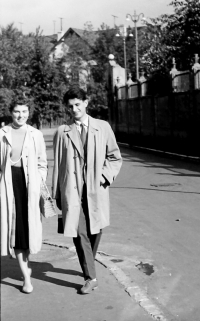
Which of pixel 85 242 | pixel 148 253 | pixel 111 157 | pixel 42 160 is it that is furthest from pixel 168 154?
pixel 42 160

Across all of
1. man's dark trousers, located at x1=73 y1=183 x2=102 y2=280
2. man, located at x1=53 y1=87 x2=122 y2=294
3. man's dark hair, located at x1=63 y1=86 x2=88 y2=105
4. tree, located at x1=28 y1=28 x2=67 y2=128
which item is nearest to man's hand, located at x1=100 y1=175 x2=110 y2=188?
man, located at x1=53 y1=87 x2=122 y2=294

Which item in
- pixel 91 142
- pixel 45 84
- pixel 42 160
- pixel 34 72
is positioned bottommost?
pixel 42 160

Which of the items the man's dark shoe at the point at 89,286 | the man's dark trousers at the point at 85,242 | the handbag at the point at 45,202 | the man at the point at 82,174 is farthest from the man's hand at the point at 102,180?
the man's dark shoe at the point at 89,286

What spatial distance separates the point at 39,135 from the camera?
16.5ft

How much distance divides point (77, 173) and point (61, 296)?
1101 millimetres

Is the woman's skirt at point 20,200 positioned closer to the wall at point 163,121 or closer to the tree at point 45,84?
the wall at point 163,121

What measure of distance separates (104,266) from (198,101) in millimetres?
16066

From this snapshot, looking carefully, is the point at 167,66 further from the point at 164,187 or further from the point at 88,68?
the point at 88,68

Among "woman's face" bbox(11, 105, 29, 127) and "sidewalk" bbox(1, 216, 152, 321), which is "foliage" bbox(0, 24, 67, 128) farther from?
"woman's face" bbox(11, 105, 29, 127)

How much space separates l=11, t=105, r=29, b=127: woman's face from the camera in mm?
4723

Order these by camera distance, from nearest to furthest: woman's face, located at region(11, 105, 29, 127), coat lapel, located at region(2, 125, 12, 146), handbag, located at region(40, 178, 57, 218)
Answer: woman's face, located at region(11, 105, 29, 127) < coat lapel, located at region(2, 125, 12, 146) < handbag, located at region(40, 178, 57, 218)

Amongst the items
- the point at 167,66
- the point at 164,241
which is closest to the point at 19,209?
the point at 164,241

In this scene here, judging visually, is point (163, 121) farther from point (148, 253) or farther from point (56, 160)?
point (56, 160)

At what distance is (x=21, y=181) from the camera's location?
493cm
